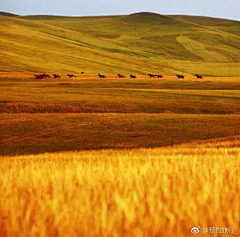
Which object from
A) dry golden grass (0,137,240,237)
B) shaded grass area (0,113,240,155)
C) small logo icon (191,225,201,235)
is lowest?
small logo icon (191,225,201,235)

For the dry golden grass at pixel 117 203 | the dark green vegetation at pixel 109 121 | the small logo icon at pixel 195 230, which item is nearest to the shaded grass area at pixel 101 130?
the dark green vegetation at pixel 109 121

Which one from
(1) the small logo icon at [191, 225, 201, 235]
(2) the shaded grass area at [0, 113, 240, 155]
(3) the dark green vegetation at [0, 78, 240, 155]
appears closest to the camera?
(1) the small logo icon at [191, 225, 201, 235]

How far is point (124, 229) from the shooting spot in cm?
343

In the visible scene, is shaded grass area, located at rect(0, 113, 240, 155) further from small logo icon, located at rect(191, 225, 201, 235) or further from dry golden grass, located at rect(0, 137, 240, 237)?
small logo icon, located at rect(191, 225, 201, 235)

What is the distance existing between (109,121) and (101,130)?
236 centimetres

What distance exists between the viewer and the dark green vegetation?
23906 millimetres

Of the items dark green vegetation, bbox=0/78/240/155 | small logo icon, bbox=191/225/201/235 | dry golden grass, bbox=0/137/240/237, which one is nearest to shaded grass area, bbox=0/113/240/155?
dark green vegetation, bbox=0/78/240/155

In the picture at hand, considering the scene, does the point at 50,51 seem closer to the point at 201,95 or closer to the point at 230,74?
the point at 230,74

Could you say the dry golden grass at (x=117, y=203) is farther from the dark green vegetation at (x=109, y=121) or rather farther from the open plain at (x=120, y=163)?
the dark green vegetation at (x=109, y=121)

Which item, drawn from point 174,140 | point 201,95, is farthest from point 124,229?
point 201,95

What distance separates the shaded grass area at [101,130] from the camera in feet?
76.4

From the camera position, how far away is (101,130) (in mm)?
26609

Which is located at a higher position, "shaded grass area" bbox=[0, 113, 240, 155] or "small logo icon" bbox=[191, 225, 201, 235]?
"shaded grass area" bbox=[0, 113, 240, 155]

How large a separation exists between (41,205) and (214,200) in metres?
1.55
